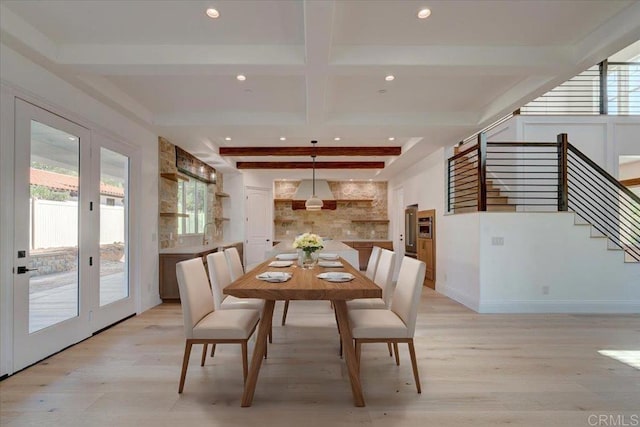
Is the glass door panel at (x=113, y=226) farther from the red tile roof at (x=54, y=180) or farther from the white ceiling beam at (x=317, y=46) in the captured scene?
the white ceiling beam at (x=317, y=46)

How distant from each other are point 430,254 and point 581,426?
4213 mm

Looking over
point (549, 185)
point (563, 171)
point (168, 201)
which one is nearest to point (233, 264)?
point (168, 201)

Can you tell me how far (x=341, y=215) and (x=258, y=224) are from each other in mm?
2411

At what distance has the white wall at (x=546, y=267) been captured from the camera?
4.21 m

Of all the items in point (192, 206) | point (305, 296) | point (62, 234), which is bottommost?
point (305, 296)

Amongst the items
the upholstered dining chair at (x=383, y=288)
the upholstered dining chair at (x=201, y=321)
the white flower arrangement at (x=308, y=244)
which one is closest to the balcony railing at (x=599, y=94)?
the upholstered dining chair at (x=383, y=288)

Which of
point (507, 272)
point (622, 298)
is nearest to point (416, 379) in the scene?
point (507, 272)

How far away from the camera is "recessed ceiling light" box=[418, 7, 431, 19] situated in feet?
7.42

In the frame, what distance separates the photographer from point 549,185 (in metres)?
4.25

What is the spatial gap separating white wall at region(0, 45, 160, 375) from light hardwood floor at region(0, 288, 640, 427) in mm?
722

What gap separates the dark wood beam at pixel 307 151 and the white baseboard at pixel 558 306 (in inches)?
124

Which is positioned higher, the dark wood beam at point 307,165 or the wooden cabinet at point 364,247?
the dark wood beam at point 307,165

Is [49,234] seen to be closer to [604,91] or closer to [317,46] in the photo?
[317,46]

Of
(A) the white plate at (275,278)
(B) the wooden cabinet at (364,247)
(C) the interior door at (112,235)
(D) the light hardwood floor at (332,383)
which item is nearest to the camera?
(D) the light hardwood floor at (332,383)
